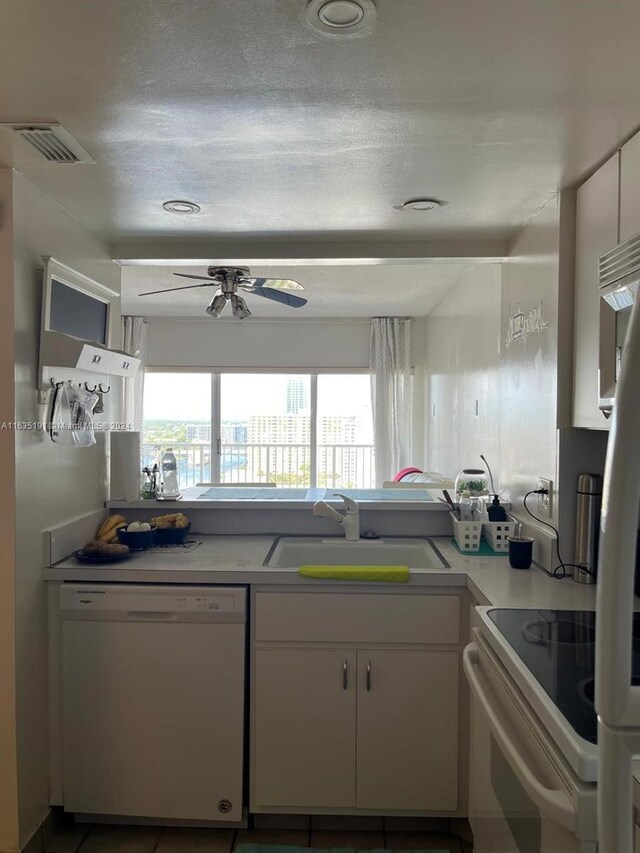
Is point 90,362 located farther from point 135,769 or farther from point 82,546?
point 135,769

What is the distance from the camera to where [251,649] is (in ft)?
6.57

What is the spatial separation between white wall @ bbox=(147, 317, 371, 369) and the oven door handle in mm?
5079

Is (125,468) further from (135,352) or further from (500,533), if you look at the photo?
(135,352)

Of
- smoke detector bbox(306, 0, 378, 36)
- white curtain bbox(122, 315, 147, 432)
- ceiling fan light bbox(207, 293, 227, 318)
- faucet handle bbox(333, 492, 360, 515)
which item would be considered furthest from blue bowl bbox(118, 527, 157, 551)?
white curtain bbox(122, 315, 147, 432)

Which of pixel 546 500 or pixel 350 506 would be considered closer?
pixel 546 500

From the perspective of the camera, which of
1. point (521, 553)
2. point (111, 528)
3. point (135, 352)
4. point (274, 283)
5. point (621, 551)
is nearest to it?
point (621, 551)

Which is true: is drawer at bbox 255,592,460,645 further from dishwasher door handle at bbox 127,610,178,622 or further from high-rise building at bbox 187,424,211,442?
high-rise building at bbox 187,424,211,442

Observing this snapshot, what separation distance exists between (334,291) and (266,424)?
2.29 metres

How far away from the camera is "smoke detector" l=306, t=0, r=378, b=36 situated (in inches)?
41.6

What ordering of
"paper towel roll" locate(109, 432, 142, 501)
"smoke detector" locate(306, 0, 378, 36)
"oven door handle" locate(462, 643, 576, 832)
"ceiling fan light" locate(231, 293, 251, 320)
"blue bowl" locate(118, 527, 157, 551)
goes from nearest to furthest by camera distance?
"oven door handle" locate(462, 643, 576, 832) < "smoke detector" locate(306, 0, 378, 36) < "blue bowl" locate(118, 527, 157, 551) < "paper towel roll" locate(109, 432, 142, 501) < "ceiling fan light" locate(231, 293, 251, 320)

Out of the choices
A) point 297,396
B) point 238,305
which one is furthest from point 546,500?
point 297,396

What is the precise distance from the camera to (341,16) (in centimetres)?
109

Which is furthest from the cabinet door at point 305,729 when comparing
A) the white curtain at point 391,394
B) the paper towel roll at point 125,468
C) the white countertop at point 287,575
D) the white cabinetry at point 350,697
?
the white curtain at point 391,394

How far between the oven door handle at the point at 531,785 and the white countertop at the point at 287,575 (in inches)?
18.1
